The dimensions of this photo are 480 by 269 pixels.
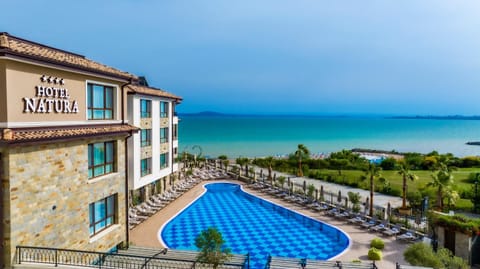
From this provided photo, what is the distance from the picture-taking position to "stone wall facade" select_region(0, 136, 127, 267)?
1217cm

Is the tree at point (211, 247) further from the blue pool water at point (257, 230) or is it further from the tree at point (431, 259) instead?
the tree at point (431, 259)

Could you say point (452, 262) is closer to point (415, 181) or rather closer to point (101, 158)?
point (101, 158)

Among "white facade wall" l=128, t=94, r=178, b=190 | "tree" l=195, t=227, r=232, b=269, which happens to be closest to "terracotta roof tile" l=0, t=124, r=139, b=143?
"tree" l=195, t=227, r=232, b=269

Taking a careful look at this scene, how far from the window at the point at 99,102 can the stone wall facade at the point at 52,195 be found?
1120 mm

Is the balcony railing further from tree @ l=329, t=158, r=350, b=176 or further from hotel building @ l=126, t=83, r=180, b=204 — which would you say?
tree @ l=329, t=158, r=350, b=176

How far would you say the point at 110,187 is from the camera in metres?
17.6

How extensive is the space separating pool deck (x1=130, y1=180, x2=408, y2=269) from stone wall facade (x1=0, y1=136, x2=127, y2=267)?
592 centimetres

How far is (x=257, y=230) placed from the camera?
26797mm

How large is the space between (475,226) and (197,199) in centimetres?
2291

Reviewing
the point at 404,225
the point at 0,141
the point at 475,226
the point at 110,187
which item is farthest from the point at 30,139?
the point at 404,225

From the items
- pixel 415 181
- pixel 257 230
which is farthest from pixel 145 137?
pixel 415 181

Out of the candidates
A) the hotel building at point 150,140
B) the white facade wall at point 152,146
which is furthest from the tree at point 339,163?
the white facade wall at point 152,146

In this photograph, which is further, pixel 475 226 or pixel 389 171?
pixel 389 171

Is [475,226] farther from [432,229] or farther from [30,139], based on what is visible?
[30,139]
